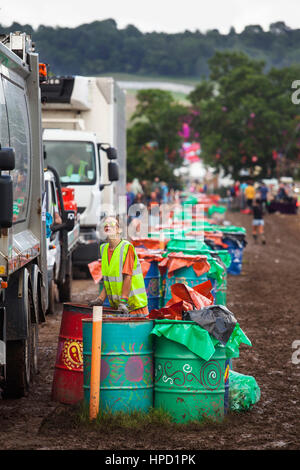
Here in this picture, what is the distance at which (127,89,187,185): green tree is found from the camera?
7475 cm

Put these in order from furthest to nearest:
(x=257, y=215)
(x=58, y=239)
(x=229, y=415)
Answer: (x=257, y=215) → (x=58, y=239) → (x=229, y=415)

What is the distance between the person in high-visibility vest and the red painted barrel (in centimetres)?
38

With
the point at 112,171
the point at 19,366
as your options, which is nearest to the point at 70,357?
the point at 19,366

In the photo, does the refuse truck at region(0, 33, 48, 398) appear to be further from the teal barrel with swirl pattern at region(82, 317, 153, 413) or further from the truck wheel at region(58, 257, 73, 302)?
the truck wheel at region(58, 257, 73, 302)

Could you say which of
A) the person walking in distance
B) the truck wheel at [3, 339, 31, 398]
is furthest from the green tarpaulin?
the person walking in distance

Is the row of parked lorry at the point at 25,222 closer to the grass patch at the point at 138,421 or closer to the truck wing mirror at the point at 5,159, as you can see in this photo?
the truck wing mirror at the point at 5,159

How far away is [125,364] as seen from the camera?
7.68 metres

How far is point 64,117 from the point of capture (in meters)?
21.7

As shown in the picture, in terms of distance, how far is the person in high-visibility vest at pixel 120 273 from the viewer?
360 inches

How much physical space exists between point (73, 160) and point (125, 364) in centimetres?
1346

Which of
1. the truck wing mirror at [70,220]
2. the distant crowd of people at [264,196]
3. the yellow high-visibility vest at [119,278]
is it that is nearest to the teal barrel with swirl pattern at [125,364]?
the yellow high-visibility vest at [119,278]

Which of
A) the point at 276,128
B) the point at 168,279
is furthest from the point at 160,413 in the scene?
the point at 276,128

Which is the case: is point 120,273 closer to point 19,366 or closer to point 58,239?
point 19,366

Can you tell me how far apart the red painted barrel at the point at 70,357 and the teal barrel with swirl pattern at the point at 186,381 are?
1.00 meters
